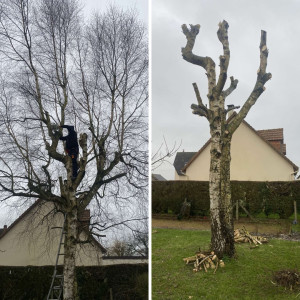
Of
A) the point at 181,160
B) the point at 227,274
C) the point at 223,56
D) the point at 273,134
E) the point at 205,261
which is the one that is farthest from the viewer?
the point at 181,160

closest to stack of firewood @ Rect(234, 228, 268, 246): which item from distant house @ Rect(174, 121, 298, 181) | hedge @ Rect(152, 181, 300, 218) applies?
hedge @ Rect(152, 181, 300, 218)

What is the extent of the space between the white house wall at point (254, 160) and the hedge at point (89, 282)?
19.3ft

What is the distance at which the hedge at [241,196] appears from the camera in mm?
5340

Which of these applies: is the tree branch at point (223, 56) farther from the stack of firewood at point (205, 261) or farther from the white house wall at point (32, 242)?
the white house wall at point (32, 242)

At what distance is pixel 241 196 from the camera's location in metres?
5.64

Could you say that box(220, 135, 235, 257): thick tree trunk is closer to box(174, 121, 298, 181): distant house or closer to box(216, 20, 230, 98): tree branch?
box(216, 20, 230, 98): tree branch

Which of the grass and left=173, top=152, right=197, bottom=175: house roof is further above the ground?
left=173, top=152, right=197, bottom=175: house roof

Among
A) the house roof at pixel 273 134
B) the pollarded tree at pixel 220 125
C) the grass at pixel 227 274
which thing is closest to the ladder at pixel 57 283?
the grass at pixel 227 274

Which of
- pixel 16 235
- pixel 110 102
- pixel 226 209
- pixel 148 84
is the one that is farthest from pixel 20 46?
pixel 226 209

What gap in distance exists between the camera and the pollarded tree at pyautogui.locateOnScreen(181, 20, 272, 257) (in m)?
3.07

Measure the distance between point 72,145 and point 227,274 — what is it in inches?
70.0

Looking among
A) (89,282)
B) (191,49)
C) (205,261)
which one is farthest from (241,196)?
(89,282)

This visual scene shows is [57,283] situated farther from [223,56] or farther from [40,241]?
[223,56]

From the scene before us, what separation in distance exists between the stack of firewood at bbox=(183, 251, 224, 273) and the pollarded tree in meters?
0.09
